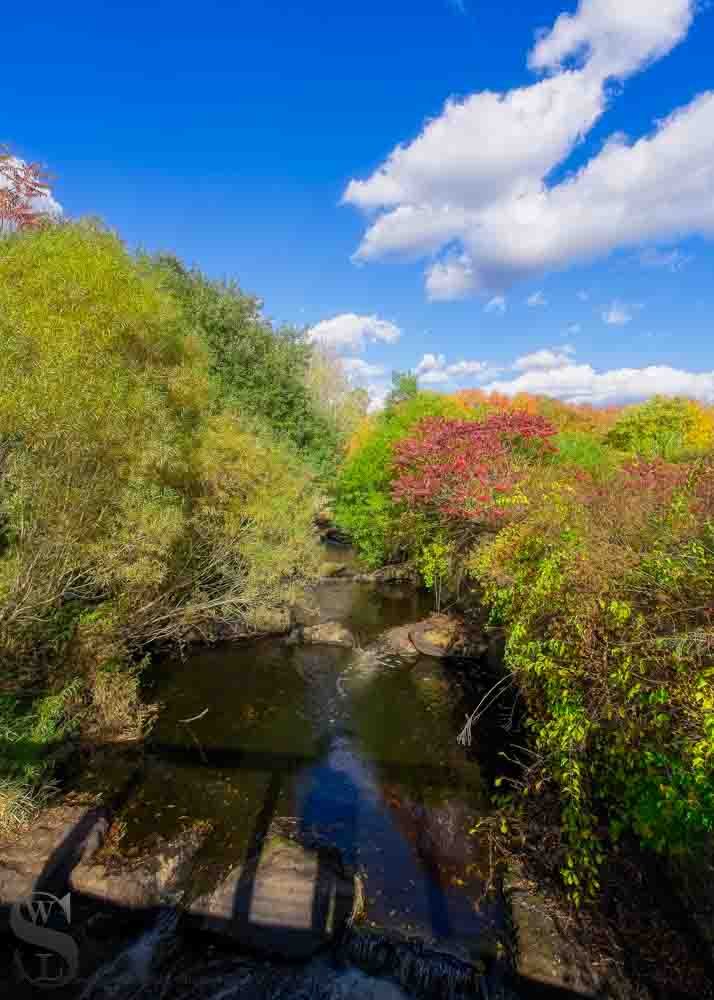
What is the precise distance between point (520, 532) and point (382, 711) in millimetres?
6483

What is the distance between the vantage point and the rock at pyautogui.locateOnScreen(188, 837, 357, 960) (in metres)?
6.86

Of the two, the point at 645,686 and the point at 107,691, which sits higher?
the point at 645,686

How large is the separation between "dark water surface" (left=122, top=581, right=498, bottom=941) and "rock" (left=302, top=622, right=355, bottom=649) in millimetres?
969

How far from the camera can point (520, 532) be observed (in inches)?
401

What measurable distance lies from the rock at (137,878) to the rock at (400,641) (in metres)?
10.1

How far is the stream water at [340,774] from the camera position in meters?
7.85

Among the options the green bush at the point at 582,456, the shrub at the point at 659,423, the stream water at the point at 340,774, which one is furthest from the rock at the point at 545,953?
the shrub at the point at 659,423

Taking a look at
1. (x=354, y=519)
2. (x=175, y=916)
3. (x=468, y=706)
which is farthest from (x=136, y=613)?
(x=354, y=519)

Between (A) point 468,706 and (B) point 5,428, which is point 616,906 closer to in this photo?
(A) point 468,706

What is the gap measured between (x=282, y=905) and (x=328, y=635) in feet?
36.9

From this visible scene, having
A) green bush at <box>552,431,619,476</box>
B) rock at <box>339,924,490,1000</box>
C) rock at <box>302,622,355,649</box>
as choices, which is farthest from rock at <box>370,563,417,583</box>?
rock at <box>339,924,490,1000</box>

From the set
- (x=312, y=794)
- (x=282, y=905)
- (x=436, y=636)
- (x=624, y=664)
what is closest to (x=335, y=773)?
(x=312, y=794)

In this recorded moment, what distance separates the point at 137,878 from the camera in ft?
24.6

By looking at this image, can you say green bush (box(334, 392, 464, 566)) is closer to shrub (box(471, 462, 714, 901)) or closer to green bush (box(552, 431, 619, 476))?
green bush (box(552, 431, 619, 476))
